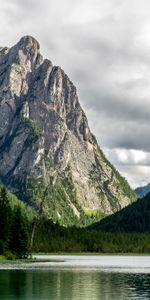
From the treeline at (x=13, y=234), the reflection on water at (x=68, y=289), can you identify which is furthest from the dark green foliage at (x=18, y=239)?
the reflection on water at (x=68, y=289)

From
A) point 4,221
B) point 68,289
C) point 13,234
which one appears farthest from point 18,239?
point 68,289

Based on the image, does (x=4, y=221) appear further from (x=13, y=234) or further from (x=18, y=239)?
(x=18, y=239)

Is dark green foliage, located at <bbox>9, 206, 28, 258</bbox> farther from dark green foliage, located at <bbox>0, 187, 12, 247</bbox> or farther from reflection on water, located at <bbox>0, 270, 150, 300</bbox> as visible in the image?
reflection on water, located at <bbox>0, 270, 150, 300</bbox>

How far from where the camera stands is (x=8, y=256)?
477ft

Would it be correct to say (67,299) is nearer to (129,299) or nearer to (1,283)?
(129,299)

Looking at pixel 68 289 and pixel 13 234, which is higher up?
pixel 13 234

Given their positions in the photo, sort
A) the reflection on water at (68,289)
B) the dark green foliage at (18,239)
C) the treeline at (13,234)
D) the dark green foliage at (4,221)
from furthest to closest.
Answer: the dark green foliage at (18,239), the treeline at (13,234), the dark green foliage at (4,221), the reflection on water at (68,289)

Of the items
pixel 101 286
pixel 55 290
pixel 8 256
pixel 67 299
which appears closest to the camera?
pixel 67 299

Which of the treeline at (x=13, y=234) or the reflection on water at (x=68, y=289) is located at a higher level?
the treeline at (x=13, y=234)

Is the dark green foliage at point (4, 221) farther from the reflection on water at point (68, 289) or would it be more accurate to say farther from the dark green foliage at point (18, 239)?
the reflection on water at point (68, 289)

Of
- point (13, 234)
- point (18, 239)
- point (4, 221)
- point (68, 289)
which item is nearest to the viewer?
point (68, 289)

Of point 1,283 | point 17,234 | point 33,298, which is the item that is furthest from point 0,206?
point 33,298

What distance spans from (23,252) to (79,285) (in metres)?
80.8

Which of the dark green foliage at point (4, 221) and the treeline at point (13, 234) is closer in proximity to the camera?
the dark green foliage at point (4, 221)
